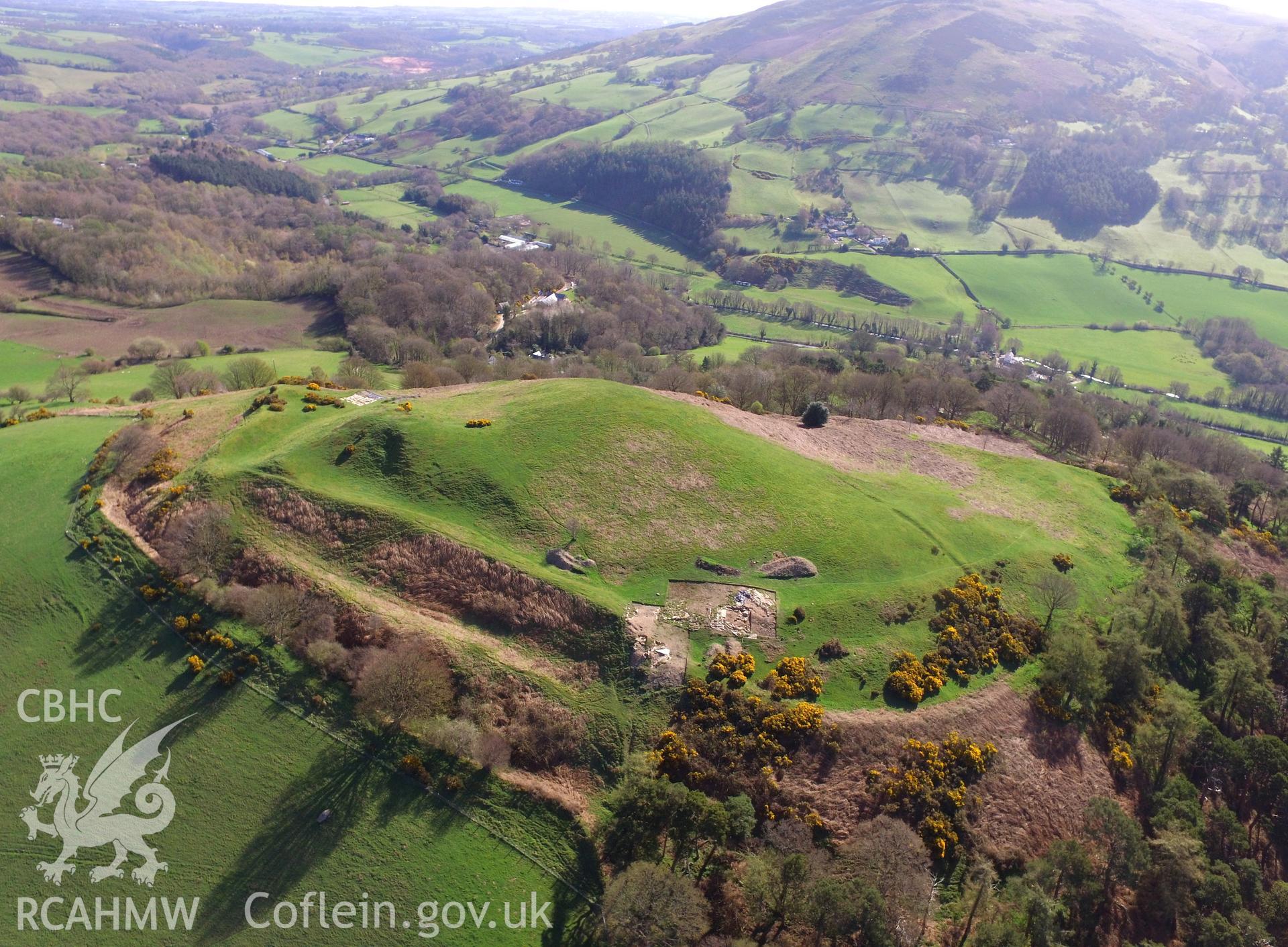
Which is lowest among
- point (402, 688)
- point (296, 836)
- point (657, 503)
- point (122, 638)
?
point (296, 836)

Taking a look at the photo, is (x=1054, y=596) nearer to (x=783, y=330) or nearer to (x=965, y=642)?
(x=965, y=642)

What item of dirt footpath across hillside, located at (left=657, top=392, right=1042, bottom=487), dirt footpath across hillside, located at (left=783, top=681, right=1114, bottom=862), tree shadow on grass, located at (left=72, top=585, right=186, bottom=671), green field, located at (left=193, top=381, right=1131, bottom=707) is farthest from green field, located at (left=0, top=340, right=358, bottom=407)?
dirt footpath across hillside, located at (left=783, top=681, right=1114, bottom=862)

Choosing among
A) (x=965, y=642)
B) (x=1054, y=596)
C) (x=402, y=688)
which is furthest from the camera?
(x=1054, y=596)

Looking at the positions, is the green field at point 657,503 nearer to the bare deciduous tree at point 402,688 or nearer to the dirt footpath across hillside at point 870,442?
the dirt footpath across hillside at point 870,442

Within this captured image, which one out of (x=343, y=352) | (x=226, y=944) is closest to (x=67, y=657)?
(x=226, y=944)
